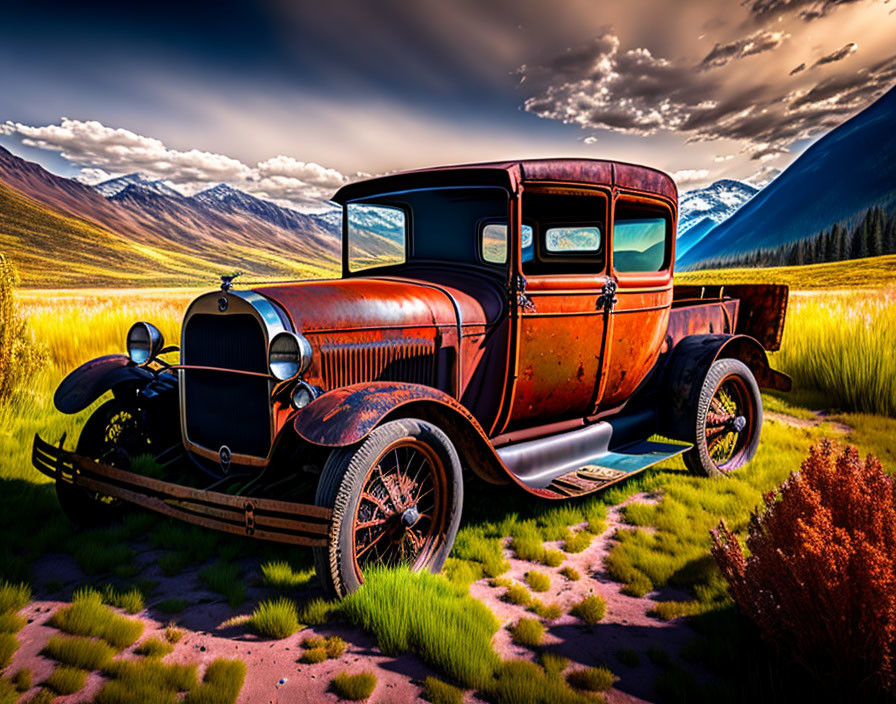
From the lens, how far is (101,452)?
12.1ft

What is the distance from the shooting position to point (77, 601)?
8.55 feet

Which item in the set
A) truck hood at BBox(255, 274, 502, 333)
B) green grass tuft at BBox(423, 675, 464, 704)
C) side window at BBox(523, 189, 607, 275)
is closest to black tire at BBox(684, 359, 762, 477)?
side window at BBox(523, 189, 607, 275)

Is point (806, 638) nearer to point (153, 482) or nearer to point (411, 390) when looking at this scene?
point (411, 390)

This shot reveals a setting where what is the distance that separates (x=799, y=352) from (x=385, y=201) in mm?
6765

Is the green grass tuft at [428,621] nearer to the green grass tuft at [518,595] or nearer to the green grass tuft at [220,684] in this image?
the green grass tuft at [518,595]

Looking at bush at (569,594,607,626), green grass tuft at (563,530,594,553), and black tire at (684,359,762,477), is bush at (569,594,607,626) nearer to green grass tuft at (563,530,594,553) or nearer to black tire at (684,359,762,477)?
green grass tuft at (563,530,594,553)

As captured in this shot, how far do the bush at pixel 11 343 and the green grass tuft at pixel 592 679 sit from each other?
19.5ft

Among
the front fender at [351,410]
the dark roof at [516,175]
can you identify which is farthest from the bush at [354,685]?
the dark roof at [516,175]

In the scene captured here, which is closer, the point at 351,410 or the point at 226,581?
the point at 351,410

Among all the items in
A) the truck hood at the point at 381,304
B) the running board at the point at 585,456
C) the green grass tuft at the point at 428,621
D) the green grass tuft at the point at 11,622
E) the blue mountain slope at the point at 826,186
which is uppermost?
the blue mountain slope at the point at 826,186

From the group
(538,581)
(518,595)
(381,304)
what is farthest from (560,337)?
(518,595)

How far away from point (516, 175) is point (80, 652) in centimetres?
336

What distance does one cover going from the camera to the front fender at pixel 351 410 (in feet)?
7.71

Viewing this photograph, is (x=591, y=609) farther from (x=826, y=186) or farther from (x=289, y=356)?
(x=826, y=186)
